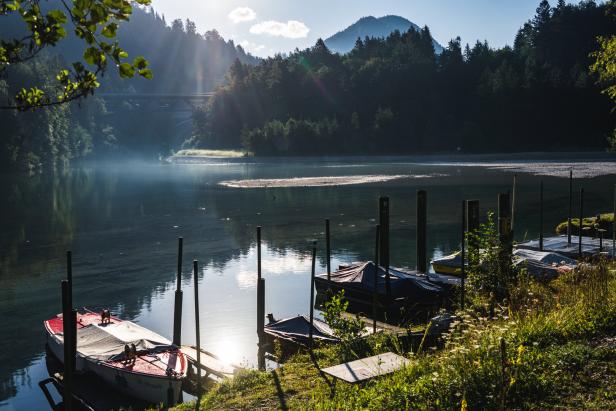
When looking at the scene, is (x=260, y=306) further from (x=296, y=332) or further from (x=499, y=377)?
(x=499, y=377)

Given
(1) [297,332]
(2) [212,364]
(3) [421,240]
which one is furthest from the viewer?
(3) [421,240]

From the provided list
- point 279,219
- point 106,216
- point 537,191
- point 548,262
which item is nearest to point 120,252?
point 279,219

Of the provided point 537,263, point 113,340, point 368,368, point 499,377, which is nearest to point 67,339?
point 368,368

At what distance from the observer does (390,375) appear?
11055 millimetres

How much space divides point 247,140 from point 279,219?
4365 inches

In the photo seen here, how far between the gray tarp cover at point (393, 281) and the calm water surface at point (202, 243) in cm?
242

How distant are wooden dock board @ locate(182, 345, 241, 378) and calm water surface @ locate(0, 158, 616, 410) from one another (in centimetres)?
93

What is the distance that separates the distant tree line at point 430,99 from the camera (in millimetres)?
137750

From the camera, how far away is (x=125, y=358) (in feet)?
60.7

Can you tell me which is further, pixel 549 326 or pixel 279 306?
pixel 279 306

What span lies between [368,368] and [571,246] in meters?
25.1

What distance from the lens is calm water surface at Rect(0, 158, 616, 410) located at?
81.7ft

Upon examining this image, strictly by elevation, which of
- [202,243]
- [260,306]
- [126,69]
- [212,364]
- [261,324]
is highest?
[126,69]

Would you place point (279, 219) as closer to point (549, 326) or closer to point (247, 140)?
point (549, 326)
